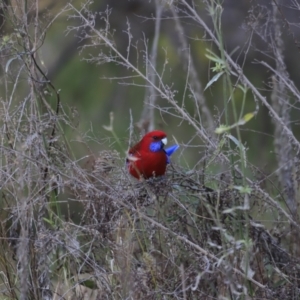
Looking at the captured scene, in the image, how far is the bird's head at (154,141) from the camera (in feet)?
11.8

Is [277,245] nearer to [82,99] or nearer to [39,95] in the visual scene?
[39,95]

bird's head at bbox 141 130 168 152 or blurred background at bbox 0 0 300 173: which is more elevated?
bird's head at bbox 141 130 168 152

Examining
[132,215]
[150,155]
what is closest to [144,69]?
[150,155]

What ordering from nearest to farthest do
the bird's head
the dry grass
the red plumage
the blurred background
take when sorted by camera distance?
the dry grass < the red plumage < the bird's head < the blurred background

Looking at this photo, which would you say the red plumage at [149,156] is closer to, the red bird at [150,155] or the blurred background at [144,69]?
the red bird at [150,155]

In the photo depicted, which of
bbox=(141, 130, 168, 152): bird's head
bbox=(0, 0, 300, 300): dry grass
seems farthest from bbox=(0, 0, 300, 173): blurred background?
bbox=(0, 0, 300, 300): dry grass

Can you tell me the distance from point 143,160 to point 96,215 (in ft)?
1.67

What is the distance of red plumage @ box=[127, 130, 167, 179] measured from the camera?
3.47 metres

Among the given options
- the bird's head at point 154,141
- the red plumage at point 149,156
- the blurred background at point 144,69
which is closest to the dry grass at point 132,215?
the red plumage at point 149,156

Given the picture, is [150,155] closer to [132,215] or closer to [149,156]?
[149,156]

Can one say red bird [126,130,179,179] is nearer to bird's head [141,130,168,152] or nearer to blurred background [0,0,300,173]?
bird's head [141,130,168,152]

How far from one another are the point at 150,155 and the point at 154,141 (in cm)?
13

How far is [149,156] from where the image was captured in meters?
3.53

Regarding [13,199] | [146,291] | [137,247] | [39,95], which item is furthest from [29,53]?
[146,291]
